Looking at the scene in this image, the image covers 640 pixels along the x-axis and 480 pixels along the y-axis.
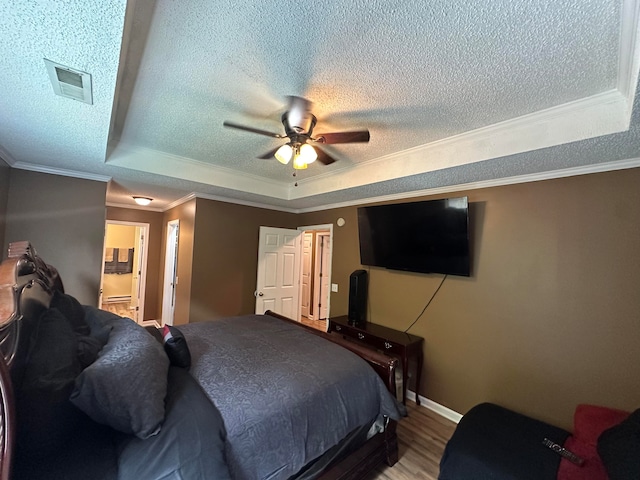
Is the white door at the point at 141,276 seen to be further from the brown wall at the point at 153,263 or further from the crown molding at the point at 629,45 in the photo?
the crown molding at the point at 629,45

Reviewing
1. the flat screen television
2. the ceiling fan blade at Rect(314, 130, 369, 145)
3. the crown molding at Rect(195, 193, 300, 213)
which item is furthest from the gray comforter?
the crown molding at Rect(195, 193, 300, 213)

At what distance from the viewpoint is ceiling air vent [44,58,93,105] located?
4.28ft

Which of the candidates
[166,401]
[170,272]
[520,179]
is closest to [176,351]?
[166,401]

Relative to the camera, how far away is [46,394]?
89 centimetres

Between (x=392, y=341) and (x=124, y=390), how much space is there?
2541mm

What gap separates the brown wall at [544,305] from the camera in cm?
198

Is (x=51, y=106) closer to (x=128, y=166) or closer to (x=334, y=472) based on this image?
(x=128, y=166)

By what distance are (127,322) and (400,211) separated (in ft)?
9.04

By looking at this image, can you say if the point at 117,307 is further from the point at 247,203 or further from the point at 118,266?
the point at 247,203

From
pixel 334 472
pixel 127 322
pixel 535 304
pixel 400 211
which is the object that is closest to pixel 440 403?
pixel 535 304

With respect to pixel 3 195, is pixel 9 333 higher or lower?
lower

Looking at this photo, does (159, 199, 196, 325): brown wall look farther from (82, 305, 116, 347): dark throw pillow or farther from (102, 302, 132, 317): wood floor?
(102, 302, 132, 317): wood floor

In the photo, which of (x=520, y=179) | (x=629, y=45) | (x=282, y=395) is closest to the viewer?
(x=629, y=45)

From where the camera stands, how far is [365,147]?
103 inches
